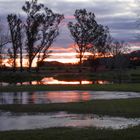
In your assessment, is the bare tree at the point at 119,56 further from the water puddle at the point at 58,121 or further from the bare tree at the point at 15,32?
the water puddle at the point at 58,121

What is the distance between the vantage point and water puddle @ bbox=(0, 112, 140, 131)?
1995cm

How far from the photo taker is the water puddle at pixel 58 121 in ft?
65.5

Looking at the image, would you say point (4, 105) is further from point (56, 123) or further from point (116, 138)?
point (116, 138)

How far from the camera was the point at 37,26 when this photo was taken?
96.5 meters

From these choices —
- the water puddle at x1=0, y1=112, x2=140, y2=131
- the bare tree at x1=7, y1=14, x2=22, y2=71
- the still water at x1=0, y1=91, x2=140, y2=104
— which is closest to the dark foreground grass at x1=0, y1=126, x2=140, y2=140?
the water puddle at x1=0, y1=112, x2=140, y2=131

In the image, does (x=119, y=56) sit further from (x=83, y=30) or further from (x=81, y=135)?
(x=81, y=135)

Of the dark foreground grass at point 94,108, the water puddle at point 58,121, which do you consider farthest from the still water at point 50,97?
the water puddle at point 58,121

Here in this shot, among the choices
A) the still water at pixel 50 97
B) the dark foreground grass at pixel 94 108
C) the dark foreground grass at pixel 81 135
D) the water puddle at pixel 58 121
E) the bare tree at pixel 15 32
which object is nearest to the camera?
the dark foreground grass at pixel 81 135

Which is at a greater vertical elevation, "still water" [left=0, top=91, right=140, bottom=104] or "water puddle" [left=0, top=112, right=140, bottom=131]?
"water puddle" [left=0, top=112, right=140, bottom=131]

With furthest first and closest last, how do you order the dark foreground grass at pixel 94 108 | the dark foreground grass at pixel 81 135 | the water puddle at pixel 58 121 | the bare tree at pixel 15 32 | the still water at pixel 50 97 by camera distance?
the bare tree at pixel 15 32 → the still water at pixel 50 97 → the dark foreground grass at pixel 94 108 → the water puddle at pixel 58 121 → the dark foreground grass at pixel 81 135

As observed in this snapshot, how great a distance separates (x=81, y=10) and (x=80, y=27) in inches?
161

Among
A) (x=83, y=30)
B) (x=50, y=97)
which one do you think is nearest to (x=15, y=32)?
(x=83, y=30)

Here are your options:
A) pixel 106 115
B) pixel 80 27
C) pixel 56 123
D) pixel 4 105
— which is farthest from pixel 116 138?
pixel 80 27

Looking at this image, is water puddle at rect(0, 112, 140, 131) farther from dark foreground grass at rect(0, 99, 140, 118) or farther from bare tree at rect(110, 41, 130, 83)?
bare tree at rect(110, 41, 130, 83)
